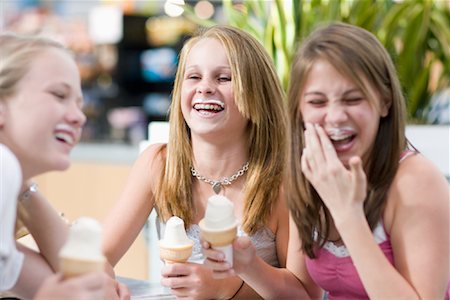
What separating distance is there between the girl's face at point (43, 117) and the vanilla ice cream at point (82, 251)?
12cm

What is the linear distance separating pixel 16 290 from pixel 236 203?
708 mm

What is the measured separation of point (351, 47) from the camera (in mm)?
1162

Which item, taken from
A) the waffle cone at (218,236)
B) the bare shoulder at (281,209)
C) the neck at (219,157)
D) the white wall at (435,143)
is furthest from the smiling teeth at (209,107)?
the white wall at (435,143)

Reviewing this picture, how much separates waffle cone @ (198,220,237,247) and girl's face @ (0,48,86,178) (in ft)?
0.88

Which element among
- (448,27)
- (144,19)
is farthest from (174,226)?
(144,19)

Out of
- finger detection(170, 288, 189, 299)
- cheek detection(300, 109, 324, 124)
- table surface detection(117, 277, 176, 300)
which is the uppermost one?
cheek detection(300, 109, 324, 124)

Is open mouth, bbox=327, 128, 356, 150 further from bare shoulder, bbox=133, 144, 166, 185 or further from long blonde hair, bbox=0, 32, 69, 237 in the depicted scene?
bare shoulder, bbox=133, 144, 166, 185

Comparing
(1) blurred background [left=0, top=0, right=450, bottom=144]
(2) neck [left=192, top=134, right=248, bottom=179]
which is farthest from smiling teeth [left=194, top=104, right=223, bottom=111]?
(1) blurred background [left=0, top=0, right=450, bottom=144]

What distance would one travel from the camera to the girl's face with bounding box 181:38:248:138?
157 centimetres

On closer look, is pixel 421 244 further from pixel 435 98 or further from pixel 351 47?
pixel 435 98

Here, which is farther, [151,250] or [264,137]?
[151,250]

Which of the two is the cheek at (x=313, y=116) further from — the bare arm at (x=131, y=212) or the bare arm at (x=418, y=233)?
the bare arm at (x=131, y=212)

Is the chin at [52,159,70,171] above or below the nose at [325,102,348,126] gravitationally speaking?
below

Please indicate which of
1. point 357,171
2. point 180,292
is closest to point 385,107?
point 357,171
